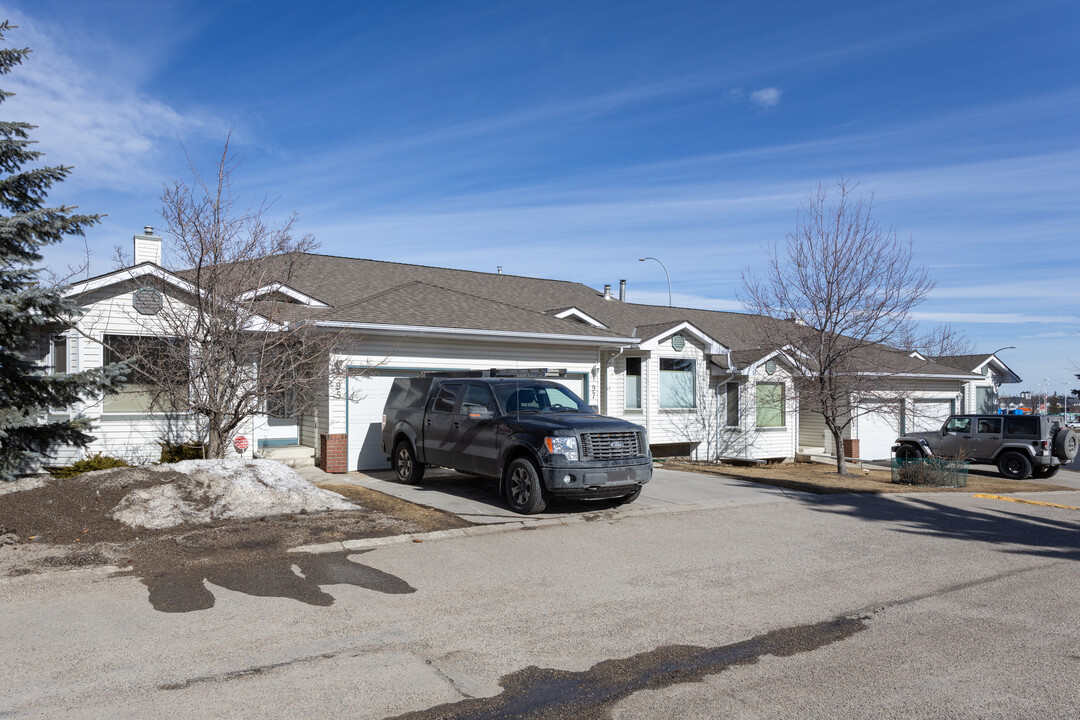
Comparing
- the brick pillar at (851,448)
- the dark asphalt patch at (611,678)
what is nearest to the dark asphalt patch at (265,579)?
the dark asphalt patch at (611,678)

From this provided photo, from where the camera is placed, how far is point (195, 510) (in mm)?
9219

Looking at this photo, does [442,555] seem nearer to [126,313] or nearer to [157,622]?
[157,622]

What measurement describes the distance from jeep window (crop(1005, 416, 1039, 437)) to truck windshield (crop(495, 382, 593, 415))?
16037mm

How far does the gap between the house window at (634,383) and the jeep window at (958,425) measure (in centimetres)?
987

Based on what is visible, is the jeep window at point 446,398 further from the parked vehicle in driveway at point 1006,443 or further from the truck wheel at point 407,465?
the parked vehicle in driveway at point 1006,443

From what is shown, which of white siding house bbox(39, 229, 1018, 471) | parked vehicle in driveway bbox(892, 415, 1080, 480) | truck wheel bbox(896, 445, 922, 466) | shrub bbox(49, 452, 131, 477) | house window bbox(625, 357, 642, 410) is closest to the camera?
shrub bbox(49, 452, 131, 477)

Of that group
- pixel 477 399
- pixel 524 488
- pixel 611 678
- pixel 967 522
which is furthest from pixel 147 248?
pixel 967 522

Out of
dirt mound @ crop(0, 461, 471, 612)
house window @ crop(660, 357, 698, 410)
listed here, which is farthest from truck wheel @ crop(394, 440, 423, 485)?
house window @ crop(660, 357, 698, 410)

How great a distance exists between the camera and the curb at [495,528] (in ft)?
27.6

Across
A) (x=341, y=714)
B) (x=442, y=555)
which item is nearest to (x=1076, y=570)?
(x=442, y=555)

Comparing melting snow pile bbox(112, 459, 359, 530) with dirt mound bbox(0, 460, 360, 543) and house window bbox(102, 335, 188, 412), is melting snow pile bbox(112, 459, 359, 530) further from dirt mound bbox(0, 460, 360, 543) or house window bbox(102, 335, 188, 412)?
house window bbox(102, 335, 188, 412)

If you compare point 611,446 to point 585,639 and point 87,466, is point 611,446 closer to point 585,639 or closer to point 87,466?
point 585,639

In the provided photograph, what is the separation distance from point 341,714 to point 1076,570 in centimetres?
795

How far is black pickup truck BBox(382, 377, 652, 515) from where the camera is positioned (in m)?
10.4
